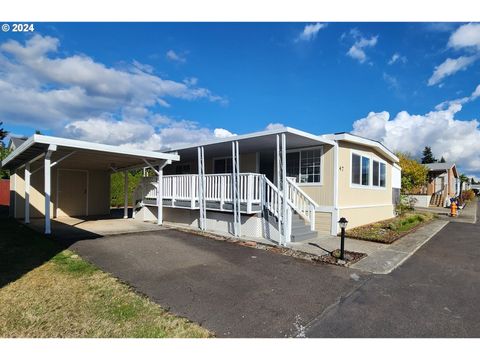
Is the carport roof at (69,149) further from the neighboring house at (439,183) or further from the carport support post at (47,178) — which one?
the neighboring house at (439,183)

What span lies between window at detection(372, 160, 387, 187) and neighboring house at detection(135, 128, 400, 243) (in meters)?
0.05

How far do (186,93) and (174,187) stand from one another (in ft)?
22.7

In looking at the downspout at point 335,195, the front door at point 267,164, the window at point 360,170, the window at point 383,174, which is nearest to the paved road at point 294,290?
the downspout at point 335,195

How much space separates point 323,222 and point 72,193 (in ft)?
40.9

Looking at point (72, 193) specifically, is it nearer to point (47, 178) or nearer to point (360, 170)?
point (47, 178)

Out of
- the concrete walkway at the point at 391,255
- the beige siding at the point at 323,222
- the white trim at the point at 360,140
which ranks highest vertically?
the white trim at the point at 360,140

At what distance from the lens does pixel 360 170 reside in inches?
450

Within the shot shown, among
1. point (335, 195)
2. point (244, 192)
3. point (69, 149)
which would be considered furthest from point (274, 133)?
point (69, 149)

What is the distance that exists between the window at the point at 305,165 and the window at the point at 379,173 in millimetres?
4025

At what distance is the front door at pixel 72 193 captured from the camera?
14.2m

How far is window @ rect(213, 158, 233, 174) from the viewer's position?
12461mm

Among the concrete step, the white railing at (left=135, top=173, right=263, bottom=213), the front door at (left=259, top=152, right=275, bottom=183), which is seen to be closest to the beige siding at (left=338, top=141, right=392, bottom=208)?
the concrete step
